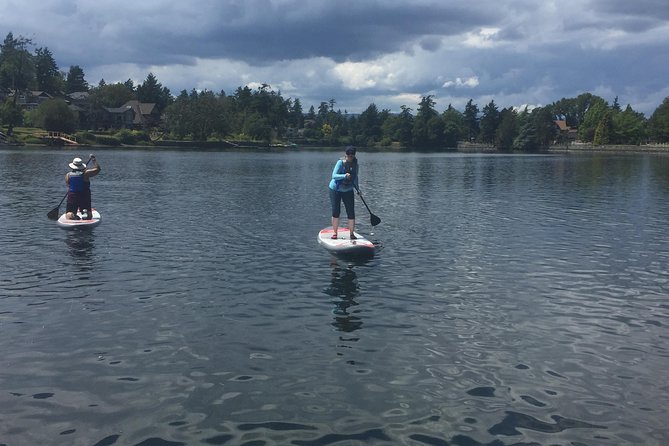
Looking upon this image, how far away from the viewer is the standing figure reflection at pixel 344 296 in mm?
13266

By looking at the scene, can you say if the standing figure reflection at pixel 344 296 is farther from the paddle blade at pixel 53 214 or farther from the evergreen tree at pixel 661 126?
the evergreen tree at pixel 661 126

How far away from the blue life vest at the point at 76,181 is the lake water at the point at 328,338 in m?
2.18

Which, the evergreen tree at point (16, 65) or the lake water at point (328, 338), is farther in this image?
the evergreen tree at point (16, 65)

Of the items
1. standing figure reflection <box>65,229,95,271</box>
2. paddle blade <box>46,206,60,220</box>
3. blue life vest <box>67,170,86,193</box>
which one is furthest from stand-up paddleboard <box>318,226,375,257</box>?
paddle blade <box>46,206,60,220</box>

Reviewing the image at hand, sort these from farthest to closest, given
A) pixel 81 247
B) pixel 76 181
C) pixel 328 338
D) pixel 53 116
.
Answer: pixel 53 116, pixel 76 181, pixel 81 247, pixel 328 338

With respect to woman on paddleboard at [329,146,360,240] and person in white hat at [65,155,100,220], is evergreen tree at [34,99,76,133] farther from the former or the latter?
woman on paddleboard at [329,146,360,240]

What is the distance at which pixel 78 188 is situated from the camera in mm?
25844

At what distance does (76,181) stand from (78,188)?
54 cm

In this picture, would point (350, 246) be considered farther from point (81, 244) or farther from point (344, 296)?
point (81, 244)

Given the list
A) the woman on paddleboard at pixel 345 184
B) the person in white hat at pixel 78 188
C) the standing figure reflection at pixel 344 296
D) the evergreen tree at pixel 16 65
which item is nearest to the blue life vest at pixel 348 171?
the woman on paddleboard at pixel 345 184

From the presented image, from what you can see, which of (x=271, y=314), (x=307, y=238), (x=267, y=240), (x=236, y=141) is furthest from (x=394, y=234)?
(x=236, y=141)

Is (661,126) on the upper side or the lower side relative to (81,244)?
upper

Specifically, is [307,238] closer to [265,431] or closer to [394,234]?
[394,234]

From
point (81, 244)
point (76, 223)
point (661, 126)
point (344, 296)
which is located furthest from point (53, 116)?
point (661, 126)
